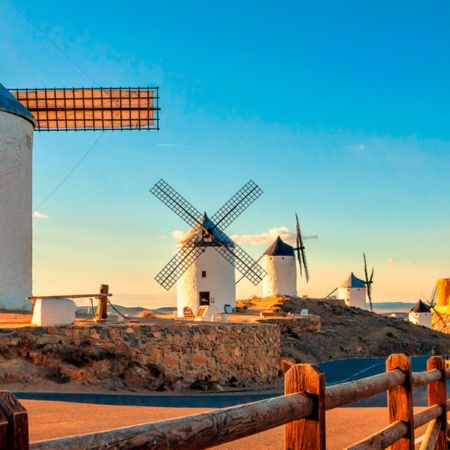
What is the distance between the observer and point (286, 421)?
321cm

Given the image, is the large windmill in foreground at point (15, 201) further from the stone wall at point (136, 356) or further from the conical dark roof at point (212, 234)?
the conical dark roof at point (212, 234)

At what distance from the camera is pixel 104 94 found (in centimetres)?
2456

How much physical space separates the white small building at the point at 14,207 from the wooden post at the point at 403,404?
1600 centimetres

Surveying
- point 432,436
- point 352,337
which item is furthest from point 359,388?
point 352,337

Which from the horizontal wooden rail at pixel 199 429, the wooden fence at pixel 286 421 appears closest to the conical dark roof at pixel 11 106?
the wooden fence at pixel 286 421

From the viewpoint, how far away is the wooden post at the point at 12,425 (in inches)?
78.3

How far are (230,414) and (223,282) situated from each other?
30.5 m

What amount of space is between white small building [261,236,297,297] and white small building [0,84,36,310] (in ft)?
84.5

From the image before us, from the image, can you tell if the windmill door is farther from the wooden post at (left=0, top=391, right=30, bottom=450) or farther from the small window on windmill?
the wooden post at (left=0, top=391, right=30, bottom=450)

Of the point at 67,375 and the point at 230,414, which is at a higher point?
the point at 230,414

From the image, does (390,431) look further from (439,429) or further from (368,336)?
(368,336)

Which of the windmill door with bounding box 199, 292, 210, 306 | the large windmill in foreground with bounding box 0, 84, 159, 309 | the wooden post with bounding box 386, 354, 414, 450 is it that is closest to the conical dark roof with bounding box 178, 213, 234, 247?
the windmill door with bounding box 199, 292, 210, 306

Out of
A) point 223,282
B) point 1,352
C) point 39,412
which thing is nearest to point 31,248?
point 1,352

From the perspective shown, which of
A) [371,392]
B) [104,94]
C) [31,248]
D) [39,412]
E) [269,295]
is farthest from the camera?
[269,295]
